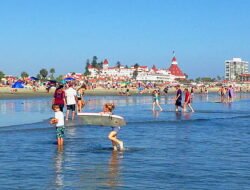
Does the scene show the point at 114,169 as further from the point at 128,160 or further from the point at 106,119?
the point at 106,119

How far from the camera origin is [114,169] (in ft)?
33.4

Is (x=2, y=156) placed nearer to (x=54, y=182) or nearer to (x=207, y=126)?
(x=54, y=182)

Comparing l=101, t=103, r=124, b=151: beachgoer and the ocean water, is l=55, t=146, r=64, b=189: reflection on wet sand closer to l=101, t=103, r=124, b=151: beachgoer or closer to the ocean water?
→ the ocean water

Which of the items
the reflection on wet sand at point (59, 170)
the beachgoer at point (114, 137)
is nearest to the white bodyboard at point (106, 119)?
the beachgoer at point (114, 137)

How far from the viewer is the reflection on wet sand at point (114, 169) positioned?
896cm

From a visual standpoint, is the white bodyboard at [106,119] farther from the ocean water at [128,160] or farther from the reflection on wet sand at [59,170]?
the reflection on wet sand at [59,170]

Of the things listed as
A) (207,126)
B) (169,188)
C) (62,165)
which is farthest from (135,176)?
(207,126)

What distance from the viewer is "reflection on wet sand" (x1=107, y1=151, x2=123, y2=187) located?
8.96 metres

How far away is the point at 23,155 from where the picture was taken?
1182 centimetres

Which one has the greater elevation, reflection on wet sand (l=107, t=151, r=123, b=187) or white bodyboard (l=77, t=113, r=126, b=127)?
white bodyboard (l=77, t=113, r=126, b=127)

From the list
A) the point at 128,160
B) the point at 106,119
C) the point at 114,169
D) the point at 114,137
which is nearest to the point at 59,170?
the point at 114,169

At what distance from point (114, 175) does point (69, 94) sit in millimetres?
12430

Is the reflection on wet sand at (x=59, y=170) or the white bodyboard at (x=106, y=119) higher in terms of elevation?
the white bodyboard at (x=106, y=119)

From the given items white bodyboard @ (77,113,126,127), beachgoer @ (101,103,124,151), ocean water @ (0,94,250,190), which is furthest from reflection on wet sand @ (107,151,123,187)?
white bodyboard @ (77,113,126,127)
